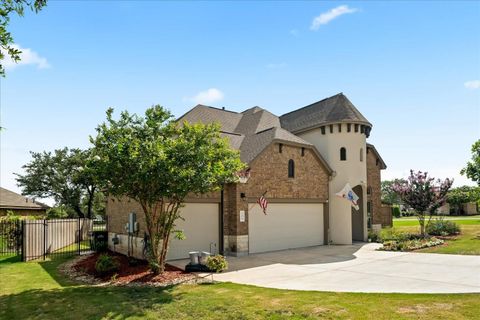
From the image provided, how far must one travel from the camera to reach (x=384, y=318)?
7727 millimetres

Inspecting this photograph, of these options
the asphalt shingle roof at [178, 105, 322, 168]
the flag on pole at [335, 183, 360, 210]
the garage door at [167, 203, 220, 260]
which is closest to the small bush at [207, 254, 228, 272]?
the garage door at [167, 203, 220, 260]

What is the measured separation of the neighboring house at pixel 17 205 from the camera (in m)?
32.1

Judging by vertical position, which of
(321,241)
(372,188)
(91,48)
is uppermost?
(91,48)

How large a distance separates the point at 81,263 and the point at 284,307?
1135cm

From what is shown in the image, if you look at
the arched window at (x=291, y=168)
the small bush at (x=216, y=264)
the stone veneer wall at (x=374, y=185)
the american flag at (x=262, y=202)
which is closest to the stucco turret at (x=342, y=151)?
the stone veneer wall at (x=374, y=185)

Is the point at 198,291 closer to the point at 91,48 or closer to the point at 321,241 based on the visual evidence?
the point at 91,48

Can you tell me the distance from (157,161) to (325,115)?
15.8 meters

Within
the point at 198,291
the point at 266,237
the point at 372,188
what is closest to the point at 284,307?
the point at 198,291

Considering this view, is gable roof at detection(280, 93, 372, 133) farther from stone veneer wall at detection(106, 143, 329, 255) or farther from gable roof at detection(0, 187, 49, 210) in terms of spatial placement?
gable roof at detection(0, 187, 49, 210)

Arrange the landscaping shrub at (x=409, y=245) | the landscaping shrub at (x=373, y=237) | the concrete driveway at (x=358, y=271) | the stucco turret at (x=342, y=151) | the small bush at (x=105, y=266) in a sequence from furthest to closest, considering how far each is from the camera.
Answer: the landscaping shrub at (x=373, y=237), the stucco turret at (x=342, y=151), the landscaping shrub at (x=409, y=245), the small bush at (x=105, y=266), the concrete driveway at (x=358, y=271)

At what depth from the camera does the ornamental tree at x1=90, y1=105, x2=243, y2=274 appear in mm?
11727

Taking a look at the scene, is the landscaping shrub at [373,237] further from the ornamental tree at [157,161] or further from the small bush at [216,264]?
the ornamental tree at [157,161]

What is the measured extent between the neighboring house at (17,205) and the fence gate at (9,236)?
1117 centimetres

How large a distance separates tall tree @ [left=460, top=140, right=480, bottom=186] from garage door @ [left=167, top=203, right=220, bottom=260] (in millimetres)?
17897
